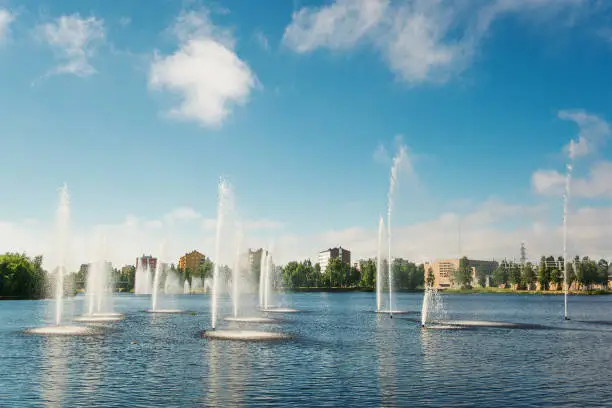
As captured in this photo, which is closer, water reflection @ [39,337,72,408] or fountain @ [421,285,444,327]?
water reflection @ [39,337,72,408]

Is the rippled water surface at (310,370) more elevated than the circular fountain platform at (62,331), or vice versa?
the circular fountain platform at (62,331)

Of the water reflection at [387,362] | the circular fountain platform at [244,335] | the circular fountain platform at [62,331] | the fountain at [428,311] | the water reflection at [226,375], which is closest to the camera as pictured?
the water reflection at [226,375]

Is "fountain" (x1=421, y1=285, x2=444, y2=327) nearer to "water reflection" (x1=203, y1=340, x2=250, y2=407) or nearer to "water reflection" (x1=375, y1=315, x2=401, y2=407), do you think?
"water reflection" (x1=375, y1=315, x2=401, y2=407)

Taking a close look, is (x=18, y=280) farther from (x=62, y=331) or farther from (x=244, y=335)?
(x=244, y=335)

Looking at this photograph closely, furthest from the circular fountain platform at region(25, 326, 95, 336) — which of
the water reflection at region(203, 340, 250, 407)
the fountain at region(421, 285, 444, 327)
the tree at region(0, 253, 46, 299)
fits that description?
the tree at region(0, 253, 46, 299)

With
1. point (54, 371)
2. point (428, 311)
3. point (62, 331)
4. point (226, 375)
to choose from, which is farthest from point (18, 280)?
point (226, 375)

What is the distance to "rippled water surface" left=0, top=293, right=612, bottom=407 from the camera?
2466 cm

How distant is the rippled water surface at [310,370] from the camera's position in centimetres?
2466

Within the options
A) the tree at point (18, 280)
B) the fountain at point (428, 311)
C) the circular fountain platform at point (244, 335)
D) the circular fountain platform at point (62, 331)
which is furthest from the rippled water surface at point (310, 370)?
the tree at point (18, 280)

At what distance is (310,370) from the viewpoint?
31.7 m

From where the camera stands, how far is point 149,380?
28.5 meters

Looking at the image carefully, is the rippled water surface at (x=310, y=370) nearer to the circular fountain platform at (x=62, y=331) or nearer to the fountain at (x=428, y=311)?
the circular fountain platform at (x=62, y=331)

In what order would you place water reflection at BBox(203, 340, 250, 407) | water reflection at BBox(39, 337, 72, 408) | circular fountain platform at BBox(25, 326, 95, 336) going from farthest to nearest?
circular fountain platform at BBox(25, 326, 95, 336) < water reflection at BBox(39, 337, 72, 408) < water reflection at BBox(203, 340, 250, 407)

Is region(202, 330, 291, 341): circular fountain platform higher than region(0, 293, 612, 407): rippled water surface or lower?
higher
